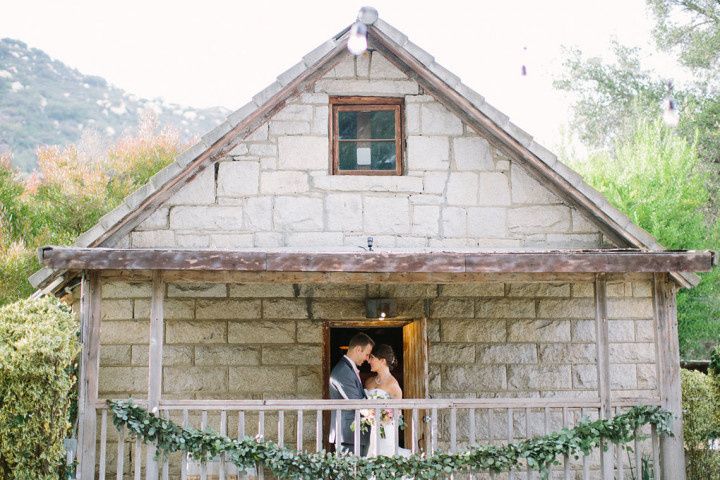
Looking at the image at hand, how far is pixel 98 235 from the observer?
30.0 ft

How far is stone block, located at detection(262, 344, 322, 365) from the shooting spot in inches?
401

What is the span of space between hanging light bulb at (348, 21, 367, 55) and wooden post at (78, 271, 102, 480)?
3.90 meters

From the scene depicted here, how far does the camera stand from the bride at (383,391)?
8.88 metres

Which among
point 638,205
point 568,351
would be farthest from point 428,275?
point 638,205

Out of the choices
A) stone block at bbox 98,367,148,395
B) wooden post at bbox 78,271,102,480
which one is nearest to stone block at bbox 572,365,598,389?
stone block at bbox 98,367,148,395

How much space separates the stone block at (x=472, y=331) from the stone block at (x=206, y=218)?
9.30ft

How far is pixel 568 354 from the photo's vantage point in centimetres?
1038

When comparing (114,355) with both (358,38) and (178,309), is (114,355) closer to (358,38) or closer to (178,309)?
(178,309)

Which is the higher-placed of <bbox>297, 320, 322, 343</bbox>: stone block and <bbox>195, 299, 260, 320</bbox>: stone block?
<bbox>195, 299, 260, 320</bbox>: stone block

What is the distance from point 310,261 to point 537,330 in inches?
145

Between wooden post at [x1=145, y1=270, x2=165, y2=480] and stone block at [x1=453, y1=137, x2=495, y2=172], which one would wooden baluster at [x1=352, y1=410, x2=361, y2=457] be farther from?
stone block at [x1=453, y1=137, x2=495, y2=172]

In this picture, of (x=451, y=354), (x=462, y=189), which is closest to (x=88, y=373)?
(x=451, y=354)

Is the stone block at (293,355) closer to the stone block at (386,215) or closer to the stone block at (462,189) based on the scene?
the stone block at (386,215)

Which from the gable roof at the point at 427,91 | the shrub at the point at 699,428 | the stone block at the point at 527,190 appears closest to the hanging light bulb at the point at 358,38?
the gable roof at the point at 427,91
